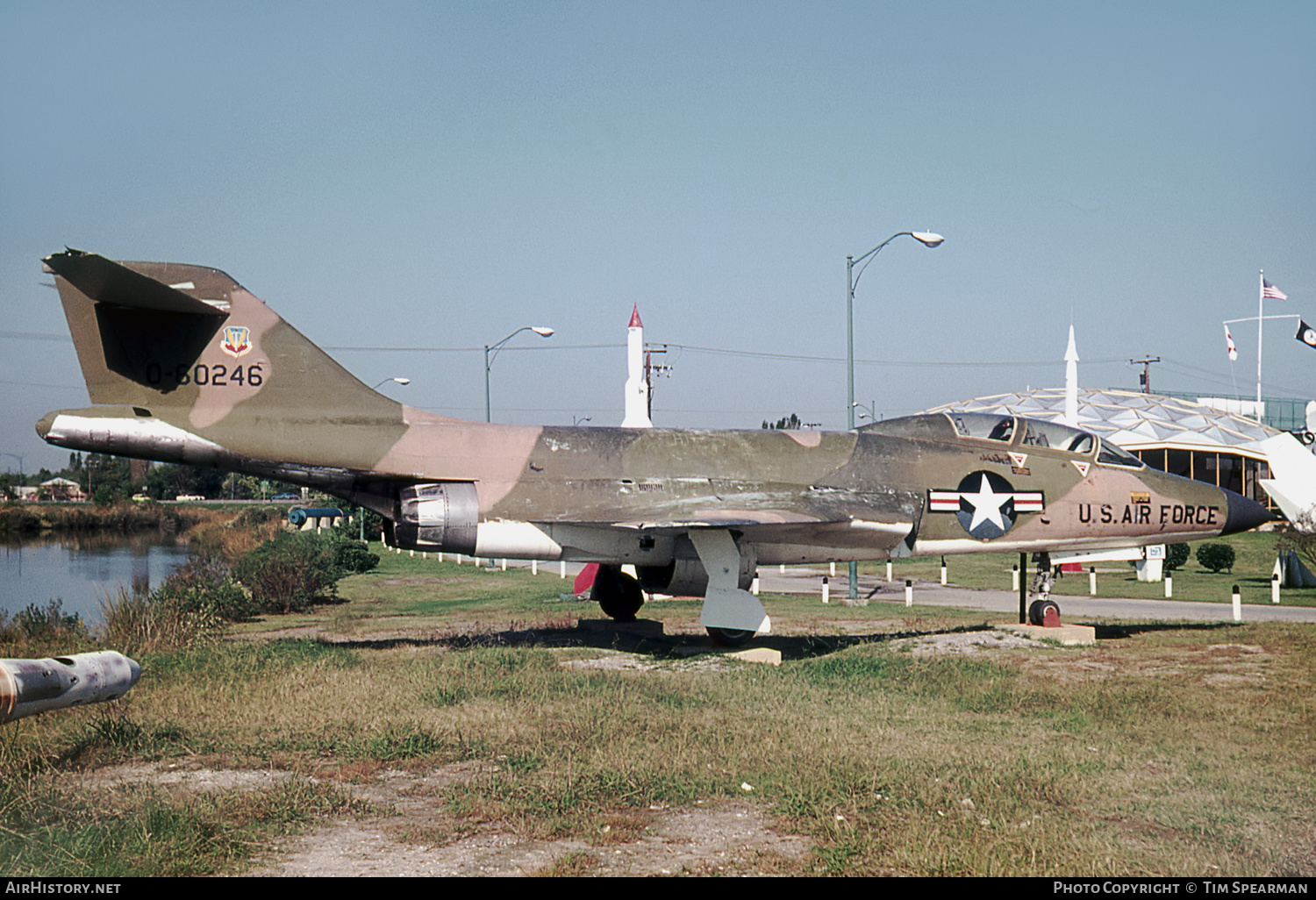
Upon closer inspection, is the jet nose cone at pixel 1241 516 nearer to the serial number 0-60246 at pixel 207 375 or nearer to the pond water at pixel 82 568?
the serial number 0-60246 at pixel 207 375

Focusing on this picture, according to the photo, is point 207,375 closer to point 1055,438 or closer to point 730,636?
point 730,636

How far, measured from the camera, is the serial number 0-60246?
13.4 metres

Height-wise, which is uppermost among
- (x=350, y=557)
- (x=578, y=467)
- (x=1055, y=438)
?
(x=1055, y=438)

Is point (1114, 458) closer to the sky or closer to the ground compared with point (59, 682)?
closer to the sky

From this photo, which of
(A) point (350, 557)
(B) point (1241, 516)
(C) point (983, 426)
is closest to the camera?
(C) point (983, 426)

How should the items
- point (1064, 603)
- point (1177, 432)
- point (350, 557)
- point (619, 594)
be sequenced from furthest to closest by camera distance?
1. point (1177, 432)
2. point (350, 557)
3. point (1064, 603)
4. point (619, 594)

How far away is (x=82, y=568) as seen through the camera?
40.7m

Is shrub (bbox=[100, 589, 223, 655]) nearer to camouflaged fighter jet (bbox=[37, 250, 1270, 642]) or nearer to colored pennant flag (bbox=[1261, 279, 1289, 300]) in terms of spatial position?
camouflaged fighter jet (bbox=[37, 250, 1270, 642])

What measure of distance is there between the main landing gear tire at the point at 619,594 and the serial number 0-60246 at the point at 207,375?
6655mm

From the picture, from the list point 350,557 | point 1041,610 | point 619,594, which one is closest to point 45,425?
point 619,594

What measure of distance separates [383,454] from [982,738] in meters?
8.79

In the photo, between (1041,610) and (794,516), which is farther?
(1041,610)

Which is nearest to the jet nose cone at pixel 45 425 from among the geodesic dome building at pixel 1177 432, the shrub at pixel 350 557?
the shrub at pixel 350 557

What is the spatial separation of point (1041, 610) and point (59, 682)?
45.3 ft
